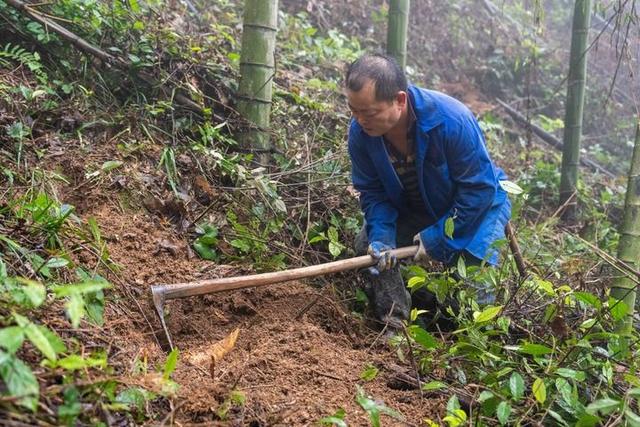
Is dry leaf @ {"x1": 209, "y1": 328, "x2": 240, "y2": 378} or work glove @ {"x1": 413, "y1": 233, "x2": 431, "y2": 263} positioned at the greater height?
work glove @ {"x1": 413, "y1": 233, "x2": 431, "y2": 263}

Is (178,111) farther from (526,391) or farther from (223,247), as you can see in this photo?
(526,391)

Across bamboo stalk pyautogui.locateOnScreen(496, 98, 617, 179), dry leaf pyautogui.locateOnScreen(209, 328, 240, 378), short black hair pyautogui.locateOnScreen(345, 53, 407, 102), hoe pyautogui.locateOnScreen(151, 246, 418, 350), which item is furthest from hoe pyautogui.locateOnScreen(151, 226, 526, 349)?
bamboo stalk pyautogui.locateOnScreen(496, 98, 617, 179)

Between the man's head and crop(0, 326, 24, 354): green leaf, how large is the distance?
201 cm

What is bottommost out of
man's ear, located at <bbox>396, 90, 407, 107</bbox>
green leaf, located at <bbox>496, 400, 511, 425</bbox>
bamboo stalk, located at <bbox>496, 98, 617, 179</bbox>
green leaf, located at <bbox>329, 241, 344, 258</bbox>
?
bamboo stalk, located at <bbox>496, 98, 617, 179</bbox>

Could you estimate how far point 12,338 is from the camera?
128 centimetres

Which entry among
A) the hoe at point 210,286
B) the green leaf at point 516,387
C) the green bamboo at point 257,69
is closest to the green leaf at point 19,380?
the hoe at point 210,286

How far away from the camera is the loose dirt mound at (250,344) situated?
2.04 metres

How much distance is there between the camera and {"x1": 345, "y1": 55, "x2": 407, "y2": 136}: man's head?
2.88 metres

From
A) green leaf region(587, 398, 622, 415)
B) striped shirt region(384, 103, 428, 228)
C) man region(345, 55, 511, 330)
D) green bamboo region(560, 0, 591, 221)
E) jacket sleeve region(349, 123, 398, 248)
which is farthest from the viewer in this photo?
green bamboo region(560, 0, 591, 221)

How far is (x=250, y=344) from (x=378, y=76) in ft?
4.76

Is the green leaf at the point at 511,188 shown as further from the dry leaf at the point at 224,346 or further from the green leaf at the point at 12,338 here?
the green leaf at the point at 12,338

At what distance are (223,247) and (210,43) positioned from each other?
1986mm

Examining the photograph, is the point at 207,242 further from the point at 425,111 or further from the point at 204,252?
the point at 425,111

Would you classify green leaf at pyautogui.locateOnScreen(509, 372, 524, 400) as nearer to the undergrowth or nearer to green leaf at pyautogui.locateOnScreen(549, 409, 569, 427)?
the undergrowth
